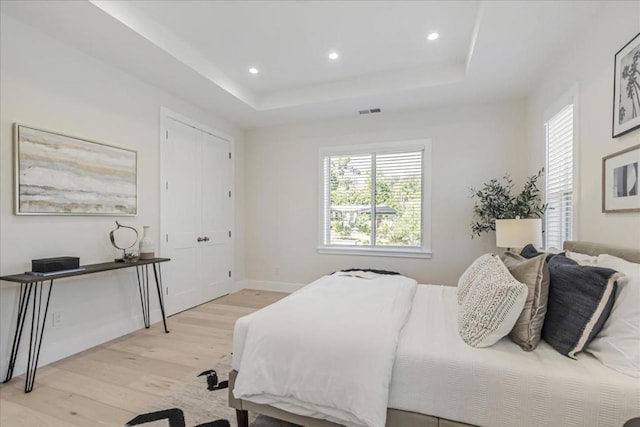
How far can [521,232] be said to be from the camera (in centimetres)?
278

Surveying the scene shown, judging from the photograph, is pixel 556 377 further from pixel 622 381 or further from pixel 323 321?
pixel 323 321

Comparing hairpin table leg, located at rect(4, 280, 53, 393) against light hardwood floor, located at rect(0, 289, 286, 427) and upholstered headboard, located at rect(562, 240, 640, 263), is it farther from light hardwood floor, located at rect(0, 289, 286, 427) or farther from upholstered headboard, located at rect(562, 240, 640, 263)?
upholstered headboard, located at rect(562, 240, 640, 263)

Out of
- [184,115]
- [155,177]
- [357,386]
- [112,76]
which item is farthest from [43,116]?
[357,386]

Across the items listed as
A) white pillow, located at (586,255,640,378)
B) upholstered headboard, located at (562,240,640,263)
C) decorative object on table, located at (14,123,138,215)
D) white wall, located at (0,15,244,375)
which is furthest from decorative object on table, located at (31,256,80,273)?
upholstered headboard, located at (562,240,640,263)

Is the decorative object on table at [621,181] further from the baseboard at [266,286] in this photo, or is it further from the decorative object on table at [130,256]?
the decorative object on table at [130,256]

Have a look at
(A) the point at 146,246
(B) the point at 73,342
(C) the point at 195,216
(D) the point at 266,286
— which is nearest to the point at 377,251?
(D) the point at 266,286

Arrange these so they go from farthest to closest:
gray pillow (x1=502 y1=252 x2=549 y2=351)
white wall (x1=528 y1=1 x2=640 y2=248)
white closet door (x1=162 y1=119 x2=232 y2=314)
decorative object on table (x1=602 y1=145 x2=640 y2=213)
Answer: white closet door (x1=162 y1=119 x2=232 y2=314), white wall (x1=528 y1=1 x2=640 y2=248), decorative object on table (x1=602 y1=145 x2=640 y2=213), gray pillow (x1=502 y1=252 x2=549 y2=351)

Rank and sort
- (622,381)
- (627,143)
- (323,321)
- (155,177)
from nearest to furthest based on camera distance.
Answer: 1. (622,381)
2. (323,321)
3. (627,143)
4. (155,177)

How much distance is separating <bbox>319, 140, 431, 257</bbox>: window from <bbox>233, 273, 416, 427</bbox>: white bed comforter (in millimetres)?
2688

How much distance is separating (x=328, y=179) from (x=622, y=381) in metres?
4.04

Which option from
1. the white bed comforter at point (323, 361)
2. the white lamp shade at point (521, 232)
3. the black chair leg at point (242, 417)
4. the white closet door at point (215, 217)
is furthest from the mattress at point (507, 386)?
the white closet door at point (215, 217)

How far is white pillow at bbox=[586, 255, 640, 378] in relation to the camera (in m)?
1.19

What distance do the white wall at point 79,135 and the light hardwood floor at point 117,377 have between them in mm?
272

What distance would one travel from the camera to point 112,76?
3119 mm
